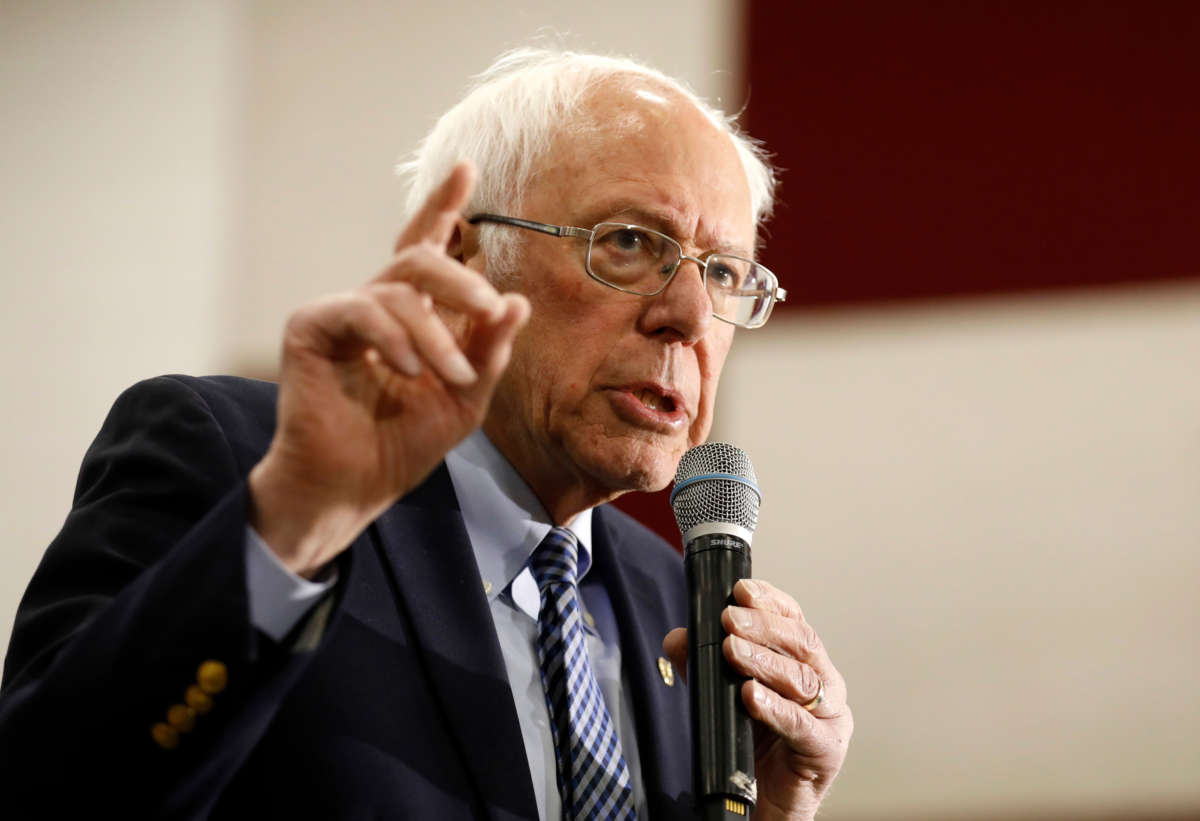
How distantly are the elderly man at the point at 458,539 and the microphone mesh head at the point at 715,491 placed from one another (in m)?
0.10

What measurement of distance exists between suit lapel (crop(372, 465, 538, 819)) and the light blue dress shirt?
48 millimetres

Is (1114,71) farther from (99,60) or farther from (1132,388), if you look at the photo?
(99,60)

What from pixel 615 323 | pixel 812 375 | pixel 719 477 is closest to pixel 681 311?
pixel 615 323

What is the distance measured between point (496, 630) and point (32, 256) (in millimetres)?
2968

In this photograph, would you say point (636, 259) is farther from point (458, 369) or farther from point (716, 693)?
point (458, 369)

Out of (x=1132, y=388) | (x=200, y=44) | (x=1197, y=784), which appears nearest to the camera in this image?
(x=1197, y=784)

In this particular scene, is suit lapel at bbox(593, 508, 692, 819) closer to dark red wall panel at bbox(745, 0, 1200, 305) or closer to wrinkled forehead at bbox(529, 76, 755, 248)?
wrinkled forehead at bbox(529, 76, 755, 248)

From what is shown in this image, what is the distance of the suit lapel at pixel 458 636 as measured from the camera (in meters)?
1.42

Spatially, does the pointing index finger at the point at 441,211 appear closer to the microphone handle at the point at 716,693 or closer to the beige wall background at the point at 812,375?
the microphone handle at the point at 716,693

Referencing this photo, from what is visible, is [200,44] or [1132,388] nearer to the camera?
[1132,388]

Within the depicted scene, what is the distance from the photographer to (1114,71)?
11.7 ft

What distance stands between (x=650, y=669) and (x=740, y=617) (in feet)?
1.50

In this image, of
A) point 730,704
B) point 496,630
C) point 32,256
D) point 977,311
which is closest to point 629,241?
point 496,630

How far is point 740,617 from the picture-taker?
1382mm
